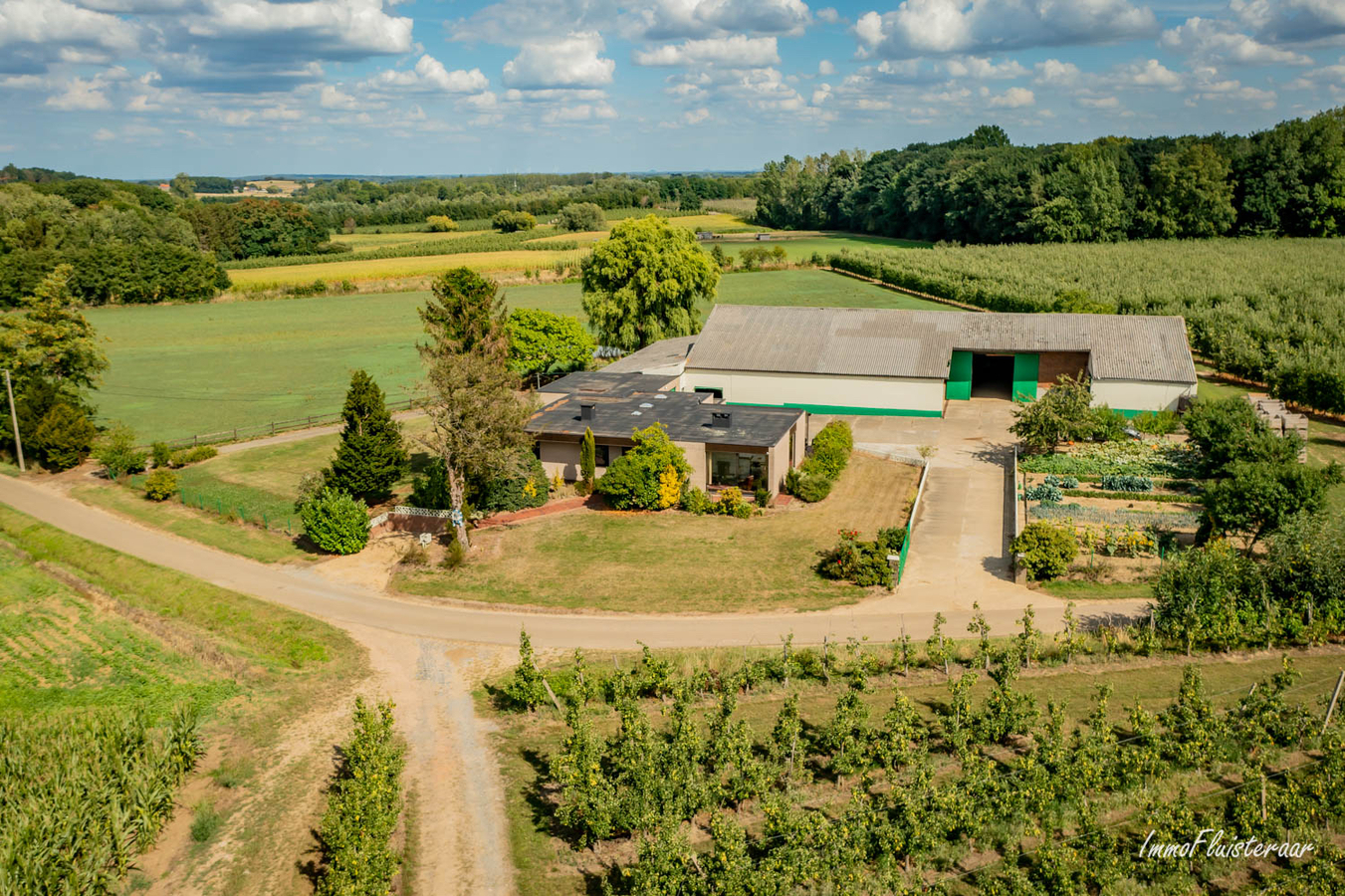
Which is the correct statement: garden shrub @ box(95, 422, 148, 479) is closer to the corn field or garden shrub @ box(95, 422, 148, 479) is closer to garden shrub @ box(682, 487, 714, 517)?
the corn field

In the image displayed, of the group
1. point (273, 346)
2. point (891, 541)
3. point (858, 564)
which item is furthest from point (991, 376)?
point (273, 346)

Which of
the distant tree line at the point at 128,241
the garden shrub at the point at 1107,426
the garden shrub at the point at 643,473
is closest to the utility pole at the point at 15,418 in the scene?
the garden shrub at the point at 643,473

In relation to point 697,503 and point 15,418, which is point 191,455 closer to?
point 15,418

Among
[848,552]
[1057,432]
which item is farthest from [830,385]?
[848,552]

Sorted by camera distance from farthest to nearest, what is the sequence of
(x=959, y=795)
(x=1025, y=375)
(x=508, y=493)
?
(x=1025, y=375)
(x=508, y=493)
(x=959, y=795)

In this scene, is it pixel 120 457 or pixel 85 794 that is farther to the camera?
pixel 120 457

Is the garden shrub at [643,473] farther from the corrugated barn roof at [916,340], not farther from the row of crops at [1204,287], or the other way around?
the row of crops at [1204,287]

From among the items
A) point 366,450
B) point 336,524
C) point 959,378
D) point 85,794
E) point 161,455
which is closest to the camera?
point 85,794
